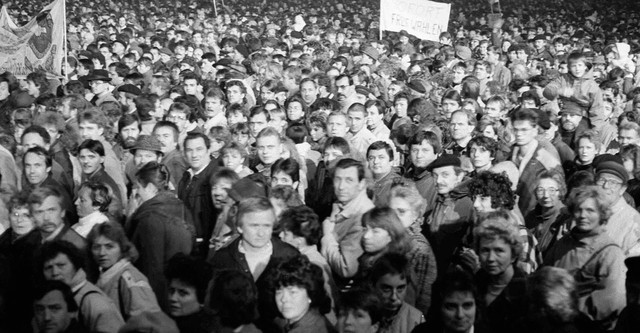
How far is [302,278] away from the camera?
502cm

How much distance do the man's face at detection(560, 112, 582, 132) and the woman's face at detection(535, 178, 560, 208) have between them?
3.36 meters

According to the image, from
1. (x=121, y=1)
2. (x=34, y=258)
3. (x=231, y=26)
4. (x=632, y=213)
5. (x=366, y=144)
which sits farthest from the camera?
(x=121, y=1)

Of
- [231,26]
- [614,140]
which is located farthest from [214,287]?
[231,26]

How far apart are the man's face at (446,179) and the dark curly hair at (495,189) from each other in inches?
23.8

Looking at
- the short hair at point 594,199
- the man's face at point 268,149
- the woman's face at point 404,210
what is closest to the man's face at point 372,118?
the man's face at point 268,149

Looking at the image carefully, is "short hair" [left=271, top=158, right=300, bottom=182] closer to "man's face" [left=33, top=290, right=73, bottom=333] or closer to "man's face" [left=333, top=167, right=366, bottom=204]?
"man's face" [left=333, top=167, right=366, bottom=204]

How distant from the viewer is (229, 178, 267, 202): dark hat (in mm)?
6988

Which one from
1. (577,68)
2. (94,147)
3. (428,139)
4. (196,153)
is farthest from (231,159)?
(577,68)

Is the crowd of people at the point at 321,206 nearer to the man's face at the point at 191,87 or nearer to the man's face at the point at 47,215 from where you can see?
the man's face at the point at 47,215

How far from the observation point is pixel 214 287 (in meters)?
4.88

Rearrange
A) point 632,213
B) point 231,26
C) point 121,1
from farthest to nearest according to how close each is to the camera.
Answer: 1. point 121,1
2. point 231,26
3. point 632,213

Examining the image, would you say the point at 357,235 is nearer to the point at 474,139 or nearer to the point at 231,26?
the point at 474,139

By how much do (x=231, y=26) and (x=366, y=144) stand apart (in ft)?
44.8

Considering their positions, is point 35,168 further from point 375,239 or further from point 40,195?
point 375,239
